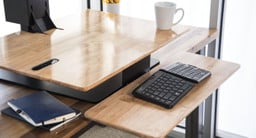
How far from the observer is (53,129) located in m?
1.24

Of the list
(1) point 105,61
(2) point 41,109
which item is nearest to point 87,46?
(1) point 105,61

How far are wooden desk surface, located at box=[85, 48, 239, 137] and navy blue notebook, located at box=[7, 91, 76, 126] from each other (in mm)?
87

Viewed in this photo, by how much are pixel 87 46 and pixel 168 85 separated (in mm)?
355

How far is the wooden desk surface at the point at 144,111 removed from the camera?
3.86 feet

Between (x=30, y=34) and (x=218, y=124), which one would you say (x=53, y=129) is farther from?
(x=218, y=124)

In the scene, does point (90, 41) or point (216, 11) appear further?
point (216, 11)

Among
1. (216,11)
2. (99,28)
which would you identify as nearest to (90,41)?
(99,28)

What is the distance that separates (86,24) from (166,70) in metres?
0.49

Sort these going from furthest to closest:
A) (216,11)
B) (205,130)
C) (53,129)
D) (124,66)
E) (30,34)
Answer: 1. (205,130)
2. (216,11)
3. (30,34)
4. (124,66)
5. (53,129)

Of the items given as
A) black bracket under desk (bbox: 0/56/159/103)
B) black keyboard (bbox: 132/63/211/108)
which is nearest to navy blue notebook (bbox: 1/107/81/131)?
black bracket under desk (bbox: 0/56/159/103)

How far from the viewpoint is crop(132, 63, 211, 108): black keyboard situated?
1313 millimetres

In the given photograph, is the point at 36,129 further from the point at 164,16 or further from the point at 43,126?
the point at 164,16

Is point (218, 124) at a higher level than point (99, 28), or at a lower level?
lower

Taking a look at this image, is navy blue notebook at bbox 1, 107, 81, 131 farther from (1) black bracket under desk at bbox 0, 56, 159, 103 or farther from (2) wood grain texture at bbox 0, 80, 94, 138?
(1) black bracket under desk at bbox 0, 56, 159, 103
